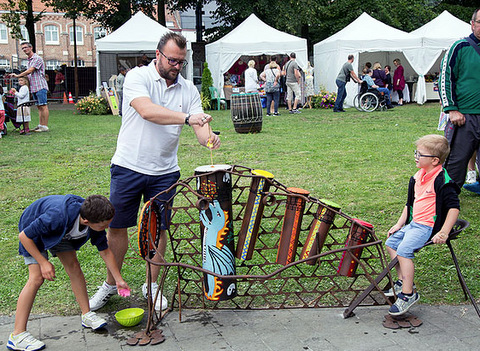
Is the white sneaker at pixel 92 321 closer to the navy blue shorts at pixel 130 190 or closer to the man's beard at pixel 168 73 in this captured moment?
the navy blue shorts at pixel 130 190

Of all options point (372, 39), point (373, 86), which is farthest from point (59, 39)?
point (373, 86)

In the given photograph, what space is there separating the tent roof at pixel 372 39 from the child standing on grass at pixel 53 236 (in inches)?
742

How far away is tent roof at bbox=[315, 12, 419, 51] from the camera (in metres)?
20.7

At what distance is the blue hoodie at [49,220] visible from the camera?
10.2 ft

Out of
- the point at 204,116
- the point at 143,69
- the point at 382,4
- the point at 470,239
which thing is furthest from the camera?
the point at 382,4

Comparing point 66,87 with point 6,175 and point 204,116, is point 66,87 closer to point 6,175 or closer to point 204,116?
point 6,175

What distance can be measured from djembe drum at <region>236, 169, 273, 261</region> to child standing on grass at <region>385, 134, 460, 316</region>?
93 cm

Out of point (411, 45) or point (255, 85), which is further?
point (411, 45)

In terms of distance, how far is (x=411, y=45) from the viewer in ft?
68.6

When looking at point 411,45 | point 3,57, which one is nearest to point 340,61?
point 411,45

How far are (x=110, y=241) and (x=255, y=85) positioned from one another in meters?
14.5

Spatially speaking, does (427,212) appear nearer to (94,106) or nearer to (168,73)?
(168,73)

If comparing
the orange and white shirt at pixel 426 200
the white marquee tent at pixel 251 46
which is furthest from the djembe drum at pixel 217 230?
the white marquee tent at pixel 251 46

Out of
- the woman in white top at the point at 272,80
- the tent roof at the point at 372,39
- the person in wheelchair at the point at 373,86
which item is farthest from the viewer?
the tent roof at the point at 372,39
